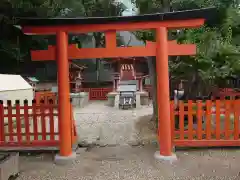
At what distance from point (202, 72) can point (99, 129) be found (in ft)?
13.3

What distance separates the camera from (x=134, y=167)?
5.09 meters

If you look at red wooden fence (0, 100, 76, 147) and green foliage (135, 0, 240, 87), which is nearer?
red wooden fence (0, 100, 76, 147)

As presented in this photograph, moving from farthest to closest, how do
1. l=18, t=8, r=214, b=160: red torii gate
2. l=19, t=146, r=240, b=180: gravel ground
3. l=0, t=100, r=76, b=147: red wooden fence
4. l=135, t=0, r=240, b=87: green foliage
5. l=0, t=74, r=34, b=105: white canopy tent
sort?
l=0, t=74, r=34, b=105: white canopy tent → l=135, t=0, r=240, b=87: green foliage → l=0, t=100, r=76, b=147: red wooden fence → l=18, t=8, r=214, b=160: red torii gate → l=19, t=146, r=240, b=180: gravel ground

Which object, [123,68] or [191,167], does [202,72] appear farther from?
[123,68]

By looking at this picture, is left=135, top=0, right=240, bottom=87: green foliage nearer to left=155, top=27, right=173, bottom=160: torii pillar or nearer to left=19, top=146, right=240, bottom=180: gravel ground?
left=155, top=27, right=173, bottom=160: torii pillar

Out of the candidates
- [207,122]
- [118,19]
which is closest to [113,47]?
[118,19]

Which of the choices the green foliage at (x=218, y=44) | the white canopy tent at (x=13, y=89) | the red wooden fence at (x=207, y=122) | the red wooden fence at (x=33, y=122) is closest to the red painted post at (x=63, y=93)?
the red wooden fence at (x=33, y=122)

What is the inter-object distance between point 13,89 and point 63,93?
7.45 m

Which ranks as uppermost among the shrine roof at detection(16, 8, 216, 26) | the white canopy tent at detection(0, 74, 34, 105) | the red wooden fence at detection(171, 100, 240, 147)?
the shrine roof at detection(16, 8, 216, 26)

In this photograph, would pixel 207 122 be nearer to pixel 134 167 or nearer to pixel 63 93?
pixel 134 167

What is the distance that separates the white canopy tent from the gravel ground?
6286 mm

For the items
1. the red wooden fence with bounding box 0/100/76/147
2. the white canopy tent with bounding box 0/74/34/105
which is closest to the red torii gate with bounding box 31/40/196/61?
the red wooden fence with bounding box 0/100/76/147

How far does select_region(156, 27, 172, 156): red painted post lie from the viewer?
528cm

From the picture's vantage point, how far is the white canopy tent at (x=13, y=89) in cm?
1129
